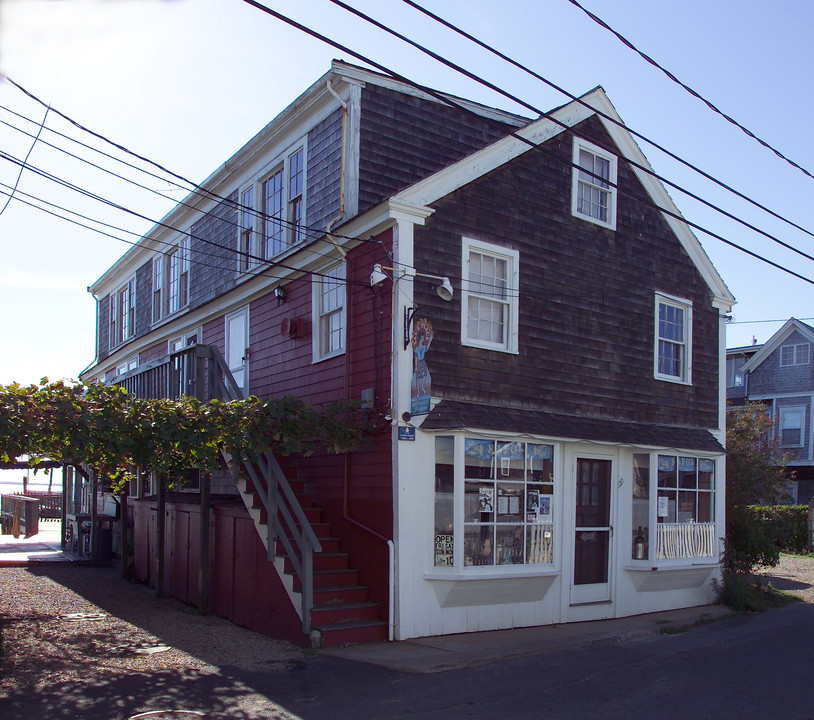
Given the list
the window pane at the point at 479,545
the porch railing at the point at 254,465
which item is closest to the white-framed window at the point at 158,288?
the porch railing at the point at 254,465

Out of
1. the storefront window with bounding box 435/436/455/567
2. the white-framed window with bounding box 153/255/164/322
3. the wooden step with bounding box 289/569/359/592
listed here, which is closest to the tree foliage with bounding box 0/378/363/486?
the storefront window with bounding box 435/436/455/567

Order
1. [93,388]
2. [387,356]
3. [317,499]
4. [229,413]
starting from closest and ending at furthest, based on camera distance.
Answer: [93,388], [229,413], [387,356], [317,499]

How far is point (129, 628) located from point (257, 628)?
5.77 ft

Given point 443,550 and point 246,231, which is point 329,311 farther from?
point 246,231

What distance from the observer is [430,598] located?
10.6 m

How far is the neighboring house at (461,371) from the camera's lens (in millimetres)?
10766

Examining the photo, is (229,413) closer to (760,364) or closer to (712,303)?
(712,303)

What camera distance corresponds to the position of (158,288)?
2152cm

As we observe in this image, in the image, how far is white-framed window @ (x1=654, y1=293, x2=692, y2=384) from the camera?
1450 cm

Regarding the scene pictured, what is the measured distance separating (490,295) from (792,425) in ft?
89.8

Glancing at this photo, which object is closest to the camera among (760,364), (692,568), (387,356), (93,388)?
(93,388)

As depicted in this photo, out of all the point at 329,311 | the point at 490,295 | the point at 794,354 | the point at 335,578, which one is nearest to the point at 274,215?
the point at 329,311

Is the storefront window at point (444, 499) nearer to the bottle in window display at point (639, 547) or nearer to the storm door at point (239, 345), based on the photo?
the bottle in window display at point (639, 547)

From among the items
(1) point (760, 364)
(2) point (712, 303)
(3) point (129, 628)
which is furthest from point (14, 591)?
(1) point (760, 364)
